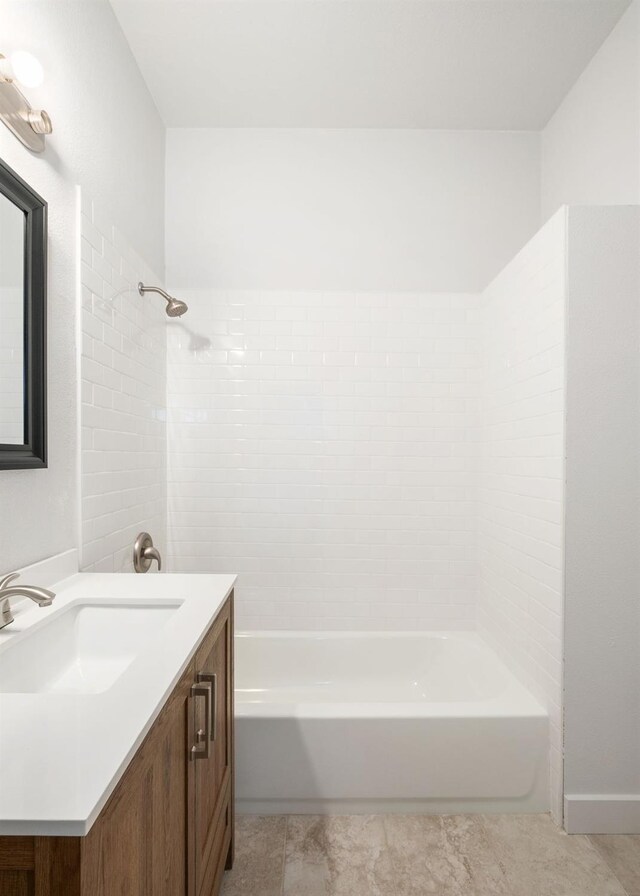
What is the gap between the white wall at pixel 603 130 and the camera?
2025 mm

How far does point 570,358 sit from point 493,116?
1573 millimetres

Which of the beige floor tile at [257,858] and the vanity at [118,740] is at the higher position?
the vanity at [118,740]

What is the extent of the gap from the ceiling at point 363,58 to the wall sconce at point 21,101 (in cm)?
100

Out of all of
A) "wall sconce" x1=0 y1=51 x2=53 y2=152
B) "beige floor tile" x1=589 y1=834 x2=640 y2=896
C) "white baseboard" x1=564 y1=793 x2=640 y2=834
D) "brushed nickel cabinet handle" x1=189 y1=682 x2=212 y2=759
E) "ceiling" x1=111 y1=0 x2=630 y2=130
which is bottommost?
"beige floor tile" x1=589 y1=834 x2=640 y2=896

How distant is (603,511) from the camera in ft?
6.01

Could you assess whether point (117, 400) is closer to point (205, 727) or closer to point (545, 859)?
point (205, 727)

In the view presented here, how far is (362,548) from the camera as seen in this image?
2.79 metres

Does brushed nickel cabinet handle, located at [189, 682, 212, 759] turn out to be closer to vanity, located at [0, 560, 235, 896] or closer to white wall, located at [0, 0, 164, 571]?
vanity, located at [0, 560, 235, 896]

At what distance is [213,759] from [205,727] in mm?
217

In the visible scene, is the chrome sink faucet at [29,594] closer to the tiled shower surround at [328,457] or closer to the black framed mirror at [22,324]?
the black framed mirror at [22,324]

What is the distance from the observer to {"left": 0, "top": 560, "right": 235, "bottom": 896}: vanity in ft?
1.96

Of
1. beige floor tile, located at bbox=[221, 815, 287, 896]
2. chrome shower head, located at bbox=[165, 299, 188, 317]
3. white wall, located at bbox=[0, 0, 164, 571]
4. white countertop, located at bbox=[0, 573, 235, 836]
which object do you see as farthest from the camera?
chrome shower head, located at bbox=[165, 299, 188, 317]

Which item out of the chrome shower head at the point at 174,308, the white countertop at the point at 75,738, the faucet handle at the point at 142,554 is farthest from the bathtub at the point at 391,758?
the chrome shower head at the point at 174,308

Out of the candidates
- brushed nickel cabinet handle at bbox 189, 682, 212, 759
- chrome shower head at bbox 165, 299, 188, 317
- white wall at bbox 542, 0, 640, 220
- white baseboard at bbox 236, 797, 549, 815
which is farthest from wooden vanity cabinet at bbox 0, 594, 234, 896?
white wall at bbox 542, 0, 640, 220
